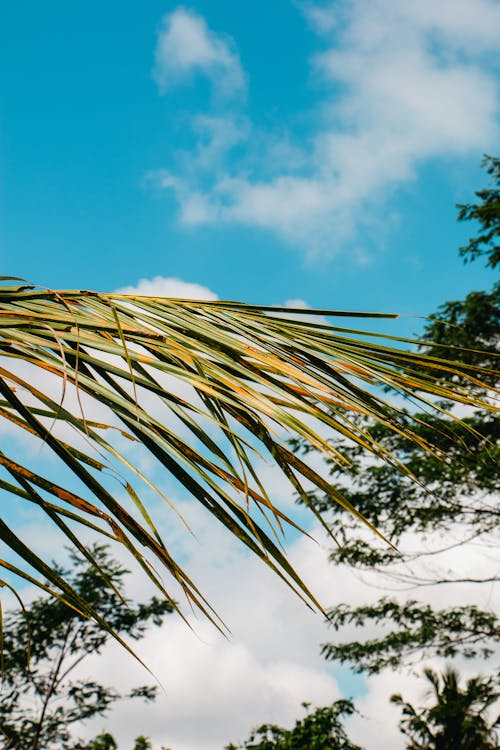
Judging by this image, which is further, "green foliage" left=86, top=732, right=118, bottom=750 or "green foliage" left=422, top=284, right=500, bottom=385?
"green foliage" left=86, top=732, right=118, bottom=750

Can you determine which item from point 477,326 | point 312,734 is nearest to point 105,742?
point 312,734

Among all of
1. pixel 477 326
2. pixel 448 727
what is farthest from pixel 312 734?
pixel 477 326

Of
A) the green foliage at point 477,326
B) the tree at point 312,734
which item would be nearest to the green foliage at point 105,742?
the tree at point 312,734

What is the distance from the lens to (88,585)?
15812mm

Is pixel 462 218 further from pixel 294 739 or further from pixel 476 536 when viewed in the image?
pixel 294 739

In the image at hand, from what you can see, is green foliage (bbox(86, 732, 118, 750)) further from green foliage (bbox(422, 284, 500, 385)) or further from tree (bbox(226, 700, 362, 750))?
green foliage (bbox(422, 284, 500, 385))

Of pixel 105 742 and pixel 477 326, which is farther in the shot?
pixel 105 742

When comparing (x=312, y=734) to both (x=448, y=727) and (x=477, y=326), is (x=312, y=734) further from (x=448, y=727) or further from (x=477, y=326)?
(x=477, y=326)

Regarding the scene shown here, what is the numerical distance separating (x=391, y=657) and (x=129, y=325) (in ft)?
35.7

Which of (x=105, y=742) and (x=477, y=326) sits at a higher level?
(x=477, y=326)

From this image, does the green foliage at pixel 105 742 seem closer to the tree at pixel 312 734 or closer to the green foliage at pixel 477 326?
the tree at pixel 312 734

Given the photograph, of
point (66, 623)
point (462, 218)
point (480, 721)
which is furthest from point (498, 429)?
point (66, 623)

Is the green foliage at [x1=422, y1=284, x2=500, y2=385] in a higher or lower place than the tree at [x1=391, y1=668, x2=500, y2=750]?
higher

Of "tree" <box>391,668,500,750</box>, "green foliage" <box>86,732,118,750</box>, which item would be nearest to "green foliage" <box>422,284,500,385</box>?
"tree" <box>391,668,500,750</box>
